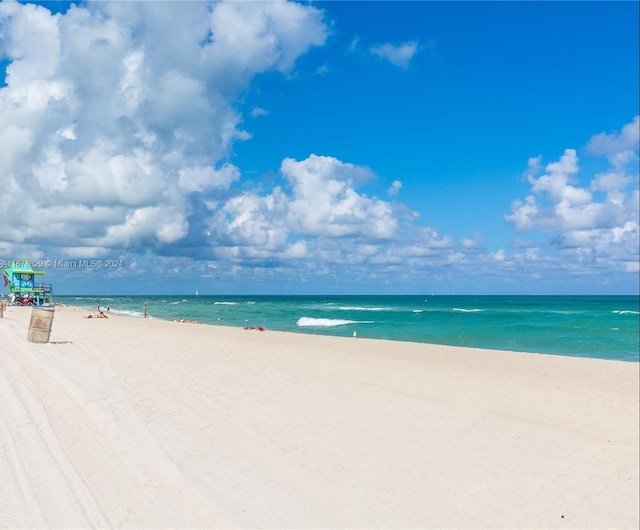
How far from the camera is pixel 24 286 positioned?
1949 inches

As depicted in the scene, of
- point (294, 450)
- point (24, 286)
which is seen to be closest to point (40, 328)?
point (294, 450)

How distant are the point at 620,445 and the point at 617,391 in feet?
17.1

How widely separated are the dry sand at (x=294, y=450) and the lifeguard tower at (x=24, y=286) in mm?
44011

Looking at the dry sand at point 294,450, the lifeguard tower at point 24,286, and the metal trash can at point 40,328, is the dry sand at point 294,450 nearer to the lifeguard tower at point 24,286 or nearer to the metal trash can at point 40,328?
the metal trash can at point 40,328

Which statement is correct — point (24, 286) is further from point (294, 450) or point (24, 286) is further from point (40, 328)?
point (294, 450)

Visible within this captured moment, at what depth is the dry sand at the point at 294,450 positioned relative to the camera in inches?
185

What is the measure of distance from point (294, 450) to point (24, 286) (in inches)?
2059

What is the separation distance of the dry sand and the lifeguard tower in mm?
44011

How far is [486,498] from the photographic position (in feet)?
18.1

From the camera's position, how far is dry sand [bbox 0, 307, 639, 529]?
4.71 meters

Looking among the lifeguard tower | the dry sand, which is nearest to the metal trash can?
the dry sand

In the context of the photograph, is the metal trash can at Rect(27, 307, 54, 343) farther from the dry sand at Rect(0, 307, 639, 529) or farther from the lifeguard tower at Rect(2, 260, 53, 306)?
the lifeguard tower at Rect(2, 260, 53, 306)

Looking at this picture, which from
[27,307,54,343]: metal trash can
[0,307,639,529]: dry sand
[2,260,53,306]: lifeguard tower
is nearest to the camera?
[0,307,639,529]: dry sand

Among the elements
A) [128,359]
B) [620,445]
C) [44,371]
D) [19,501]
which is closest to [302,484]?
[19,501]
